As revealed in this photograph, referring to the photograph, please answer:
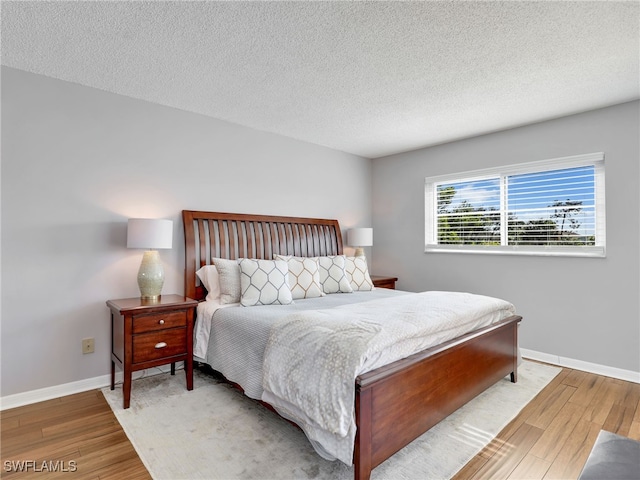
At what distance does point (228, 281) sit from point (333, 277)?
119cm

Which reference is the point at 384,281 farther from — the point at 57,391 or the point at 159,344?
the point at 57,391

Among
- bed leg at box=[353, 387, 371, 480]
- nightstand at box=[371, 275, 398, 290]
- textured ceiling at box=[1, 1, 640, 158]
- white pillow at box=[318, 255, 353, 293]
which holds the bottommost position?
bed leg at box=[353, 387, 371, 480]

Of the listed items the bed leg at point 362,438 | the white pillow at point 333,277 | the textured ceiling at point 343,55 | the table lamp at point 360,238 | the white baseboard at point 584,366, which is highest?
the textured ceiling at point 343,55

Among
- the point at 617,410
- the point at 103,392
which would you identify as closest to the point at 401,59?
the point at 617,410

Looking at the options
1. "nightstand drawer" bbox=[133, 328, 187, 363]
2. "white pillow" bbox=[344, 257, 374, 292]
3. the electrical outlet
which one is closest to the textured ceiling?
"white pillow" bbox=[344, 257, 374, 292]

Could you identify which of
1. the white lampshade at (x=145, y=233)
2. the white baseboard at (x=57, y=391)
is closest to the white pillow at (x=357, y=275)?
the white lampshade at (x=145, y=233)

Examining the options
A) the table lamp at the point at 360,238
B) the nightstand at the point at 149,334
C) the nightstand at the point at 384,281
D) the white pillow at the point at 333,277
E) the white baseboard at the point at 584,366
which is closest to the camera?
the nightstand at the point at 149,334

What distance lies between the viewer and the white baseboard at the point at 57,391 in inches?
100.0

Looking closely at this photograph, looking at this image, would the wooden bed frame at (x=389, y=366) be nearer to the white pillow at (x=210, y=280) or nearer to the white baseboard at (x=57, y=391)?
the white pillow at (x=210, y=280)

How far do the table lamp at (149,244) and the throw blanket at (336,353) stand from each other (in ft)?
4.24

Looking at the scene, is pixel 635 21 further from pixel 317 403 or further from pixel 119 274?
pixel 119 274

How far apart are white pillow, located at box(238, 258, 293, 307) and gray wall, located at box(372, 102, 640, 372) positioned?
234cm

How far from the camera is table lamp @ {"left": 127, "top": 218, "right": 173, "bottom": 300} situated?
2.81 m

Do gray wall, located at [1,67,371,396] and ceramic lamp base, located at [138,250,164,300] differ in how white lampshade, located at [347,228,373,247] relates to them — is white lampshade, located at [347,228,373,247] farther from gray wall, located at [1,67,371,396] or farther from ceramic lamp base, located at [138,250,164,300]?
ceramic lamp base, located at [138,250,164,300]
